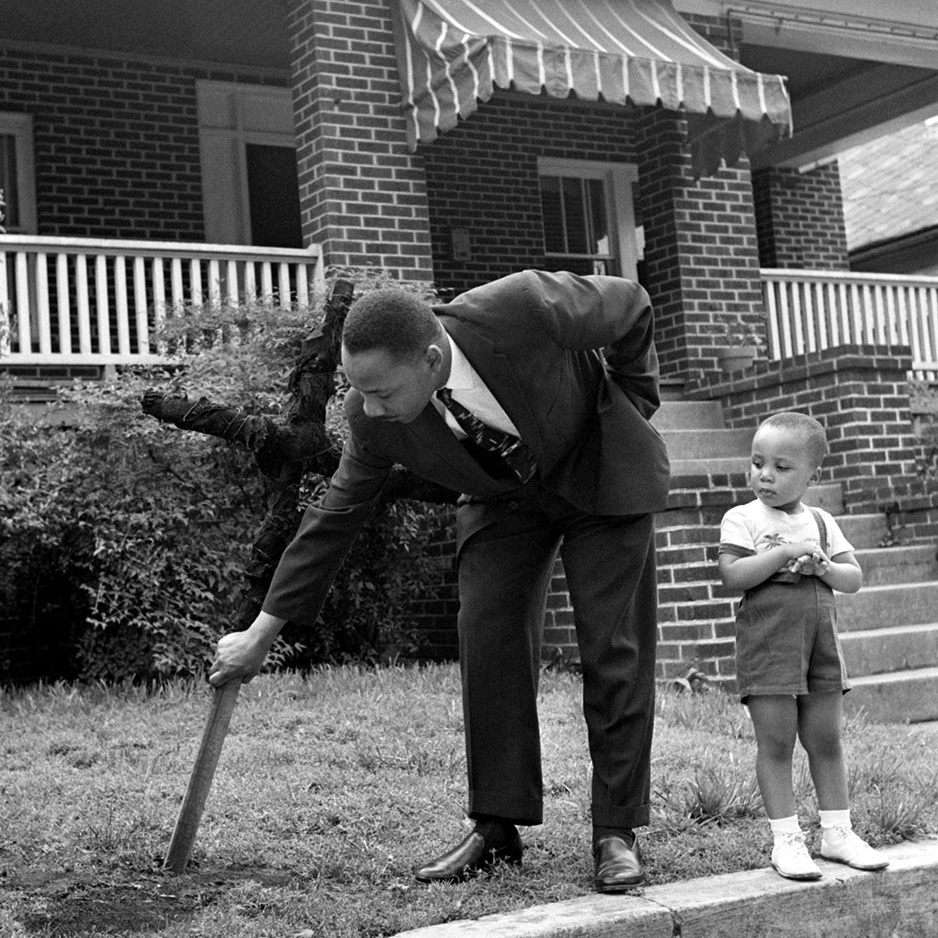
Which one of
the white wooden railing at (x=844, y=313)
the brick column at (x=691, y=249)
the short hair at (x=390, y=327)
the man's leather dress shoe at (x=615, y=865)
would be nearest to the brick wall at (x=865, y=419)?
the brick column at (x=691, y=249)

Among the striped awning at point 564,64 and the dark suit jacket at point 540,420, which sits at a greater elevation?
the striped awning at point 564,64

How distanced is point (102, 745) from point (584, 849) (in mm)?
2377

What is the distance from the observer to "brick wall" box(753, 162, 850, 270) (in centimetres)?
1667

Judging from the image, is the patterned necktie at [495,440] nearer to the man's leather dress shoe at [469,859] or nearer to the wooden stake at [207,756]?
the wooden stake at [207,756]

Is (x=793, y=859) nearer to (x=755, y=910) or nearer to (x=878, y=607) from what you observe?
(x=755, y=910)

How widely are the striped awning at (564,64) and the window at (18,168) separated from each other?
365 centimetres

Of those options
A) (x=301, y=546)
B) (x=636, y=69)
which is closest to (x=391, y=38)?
(x=636, y=69)

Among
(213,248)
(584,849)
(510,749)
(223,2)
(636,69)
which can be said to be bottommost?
(584,849)

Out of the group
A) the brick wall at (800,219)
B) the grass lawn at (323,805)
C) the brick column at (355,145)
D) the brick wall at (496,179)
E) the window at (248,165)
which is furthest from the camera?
the brick wall at (800,219)

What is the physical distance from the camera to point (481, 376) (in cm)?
384

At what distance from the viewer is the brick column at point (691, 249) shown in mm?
11984

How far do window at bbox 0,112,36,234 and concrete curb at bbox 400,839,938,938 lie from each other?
990cm

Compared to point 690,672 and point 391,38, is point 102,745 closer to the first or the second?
point 690,672

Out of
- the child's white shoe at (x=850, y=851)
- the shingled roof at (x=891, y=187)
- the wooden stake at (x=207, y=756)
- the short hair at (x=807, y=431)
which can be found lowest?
the child's white shoe at (x=850, y=851)
